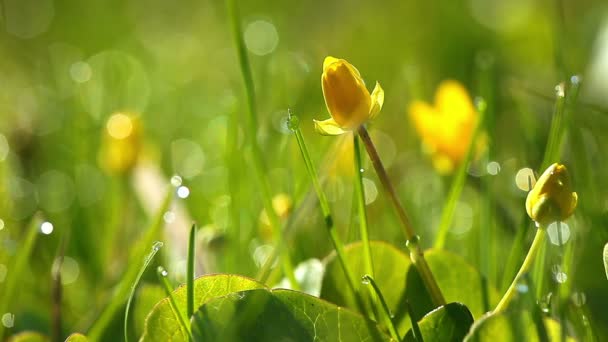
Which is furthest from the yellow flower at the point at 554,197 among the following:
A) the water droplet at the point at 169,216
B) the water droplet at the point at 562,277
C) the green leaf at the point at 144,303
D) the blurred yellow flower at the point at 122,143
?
the blurred yellow flower at the point at 122,143

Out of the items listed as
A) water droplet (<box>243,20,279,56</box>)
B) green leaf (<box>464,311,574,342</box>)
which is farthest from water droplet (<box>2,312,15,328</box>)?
water droplet (<box>243,20,279,56</box>)

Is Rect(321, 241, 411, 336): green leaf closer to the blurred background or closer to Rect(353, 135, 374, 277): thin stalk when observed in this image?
Rect(353, 135, 374, 277): thin stalk

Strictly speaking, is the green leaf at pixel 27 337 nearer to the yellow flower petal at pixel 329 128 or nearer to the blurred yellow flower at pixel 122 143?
the yellow flower petal at pixel 329 128

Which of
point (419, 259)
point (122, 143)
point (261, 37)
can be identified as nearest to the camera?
point (419, 259)

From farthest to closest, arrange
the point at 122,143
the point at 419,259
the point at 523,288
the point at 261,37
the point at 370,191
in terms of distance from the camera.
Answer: the point at 261,37 < the point at 370,191 < the point at 122,143 < the point at 419,259 < the point at 523,288

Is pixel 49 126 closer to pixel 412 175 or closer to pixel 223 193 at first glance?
pixel 223 193

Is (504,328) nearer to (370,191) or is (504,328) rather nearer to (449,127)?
(449,127)

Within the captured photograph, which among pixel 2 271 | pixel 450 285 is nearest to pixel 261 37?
pixel 2 271

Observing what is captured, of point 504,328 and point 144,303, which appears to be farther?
point 144,303
